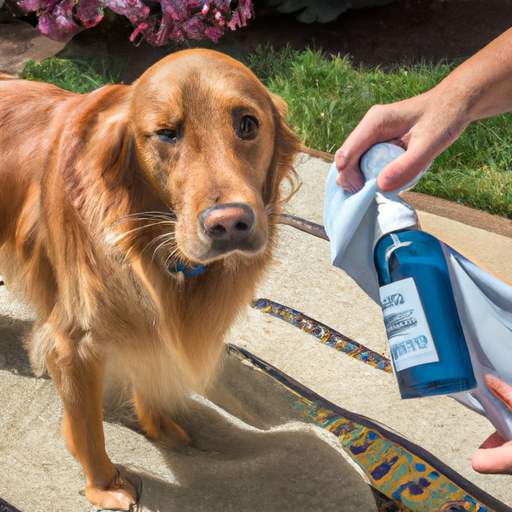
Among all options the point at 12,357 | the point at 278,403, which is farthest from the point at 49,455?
the point at 278,403

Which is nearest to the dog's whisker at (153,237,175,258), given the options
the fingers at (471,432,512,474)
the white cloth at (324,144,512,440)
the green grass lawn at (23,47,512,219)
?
the white cloth at (324,144,512,440)

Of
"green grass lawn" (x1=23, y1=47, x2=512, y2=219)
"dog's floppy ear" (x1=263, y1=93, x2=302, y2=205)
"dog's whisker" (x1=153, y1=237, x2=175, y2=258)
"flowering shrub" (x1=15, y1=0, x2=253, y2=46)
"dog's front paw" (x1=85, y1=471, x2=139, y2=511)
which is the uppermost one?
"dog's floppy ear" (x1=263, y1=93, x2=302, y2=205)

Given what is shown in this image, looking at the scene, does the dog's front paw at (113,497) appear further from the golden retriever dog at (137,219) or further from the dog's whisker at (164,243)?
the dog's whisker at (164,243)

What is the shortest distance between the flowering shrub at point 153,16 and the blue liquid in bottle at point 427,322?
153 inches

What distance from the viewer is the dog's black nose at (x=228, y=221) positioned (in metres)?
1.46

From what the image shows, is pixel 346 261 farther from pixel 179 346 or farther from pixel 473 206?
pixel 473 206

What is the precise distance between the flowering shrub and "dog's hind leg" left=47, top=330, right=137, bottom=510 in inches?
147

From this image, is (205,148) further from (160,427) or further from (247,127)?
(160,427)

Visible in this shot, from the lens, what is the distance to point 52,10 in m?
5.11

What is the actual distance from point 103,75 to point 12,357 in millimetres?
3002

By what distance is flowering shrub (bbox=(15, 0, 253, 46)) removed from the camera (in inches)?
199

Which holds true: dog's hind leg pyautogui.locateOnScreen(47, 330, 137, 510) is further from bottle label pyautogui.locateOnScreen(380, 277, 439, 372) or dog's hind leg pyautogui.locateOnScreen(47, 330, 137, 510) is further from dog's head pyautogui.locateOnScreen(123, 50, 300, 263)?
bottle label pyautogui.locateOnScreen(380, 277, 439, 372)

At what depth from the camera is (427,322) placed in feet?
4.97

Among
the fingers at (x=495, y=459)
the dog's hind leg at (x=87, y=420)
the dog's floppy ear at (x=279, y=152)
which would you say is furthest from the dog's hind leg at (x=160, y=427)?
the fingers at (x=495, y=459)
